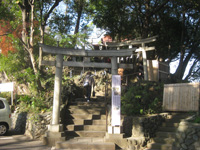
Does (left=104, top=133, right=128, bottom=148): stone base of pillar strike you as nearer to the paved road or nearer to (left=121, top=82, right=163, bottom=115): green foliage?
(left=121, top=82, right=163, bottom=115): green foliage

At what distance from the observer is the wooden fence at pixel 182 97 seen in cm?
992

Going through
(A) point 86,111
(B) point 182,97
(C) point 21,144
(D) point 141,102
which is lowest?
(C) point 21,144

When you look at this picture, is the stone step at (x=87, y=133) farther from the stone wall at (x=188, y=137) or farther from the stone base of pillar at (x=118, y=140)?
the stone wall at (x=188, y=137)

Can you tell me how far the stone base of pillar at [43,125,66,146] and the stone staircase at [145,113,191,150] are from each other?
11.0 feet

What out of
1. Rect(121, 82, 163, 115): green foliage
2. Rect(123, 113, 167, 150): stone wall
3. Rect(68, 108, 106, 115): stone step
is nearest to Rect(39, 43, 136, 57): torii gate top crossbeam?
Rect(121, 82, 163, 115): green foliage

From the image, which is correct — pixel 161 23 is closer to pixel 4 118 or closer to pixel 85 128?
pixel 85 128

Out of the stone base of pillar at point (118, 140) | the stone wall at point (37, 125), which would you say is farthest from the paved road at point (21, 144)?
the stone base of pillar at point (118, 140)

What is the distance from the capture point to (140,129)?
8.66 metres

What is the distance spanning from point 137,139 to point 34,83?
21.6 ft

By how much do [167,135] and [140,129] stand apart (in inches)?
43.1

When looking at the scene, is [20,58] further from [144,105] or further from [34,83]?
[144,105]

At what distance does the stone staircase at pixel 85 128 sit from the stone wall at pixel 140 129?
0.87 meters

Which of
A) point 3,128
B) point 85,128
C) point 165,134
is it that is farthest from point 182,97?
point 3,128

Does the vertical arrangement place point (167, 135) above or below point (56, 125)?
below
